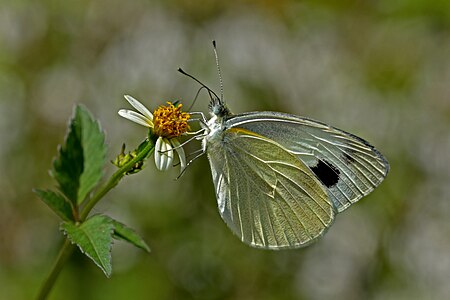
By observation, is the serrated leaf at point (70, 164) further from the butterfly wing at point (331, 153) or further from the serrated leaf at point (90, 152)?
the butterfly wing at point (331, 153)

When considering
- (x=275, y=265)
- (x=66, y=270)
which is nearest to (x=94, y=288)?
(x=66, y=270)

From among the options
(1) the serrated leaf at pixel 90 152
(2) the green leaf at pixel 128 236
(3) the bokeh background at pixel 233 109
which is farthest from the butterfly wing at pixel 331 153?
(3) the bokeh background at pixel 233 109

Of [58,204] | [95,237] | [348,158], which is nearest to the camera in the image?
[95,237]

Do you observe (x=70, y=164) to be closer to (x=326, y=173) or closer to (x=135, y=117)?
(x=135, y=117)

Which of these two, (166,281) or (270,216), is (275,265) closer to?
(166,281)

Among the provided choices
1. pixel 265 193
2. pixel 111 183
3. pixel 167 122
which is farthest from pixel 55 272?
pixel 265 193
